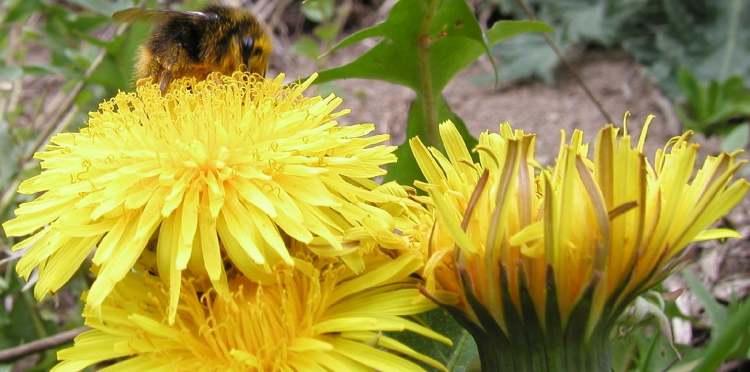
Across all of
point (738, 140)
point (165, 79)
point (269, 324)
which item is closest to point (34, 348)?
point (165, 79)

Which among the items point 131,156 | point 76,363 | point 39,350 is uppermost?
point 131,156

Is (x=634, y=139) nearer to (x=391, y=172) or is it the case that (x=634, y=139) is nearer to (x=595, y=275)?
(x=391, y=172)

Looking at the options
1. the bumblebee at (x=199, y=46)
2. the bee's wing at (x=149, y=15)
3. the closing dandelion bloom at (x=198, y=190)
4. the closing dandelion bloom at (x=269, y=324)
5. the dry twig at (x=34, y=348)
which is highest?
the bee's wing at (x=149, y=15)

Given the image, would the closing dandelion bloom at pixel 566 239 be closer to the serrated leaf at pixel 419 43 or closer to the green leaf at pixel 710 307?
the serrated leaf at pixel 419 43

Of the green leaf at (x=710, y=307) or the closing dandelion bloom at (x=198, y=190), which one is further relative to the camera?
the green leaf at (x=710, y=307)

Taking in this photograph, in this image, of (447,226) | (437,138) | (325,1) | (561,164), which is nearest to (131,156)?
(447,226)

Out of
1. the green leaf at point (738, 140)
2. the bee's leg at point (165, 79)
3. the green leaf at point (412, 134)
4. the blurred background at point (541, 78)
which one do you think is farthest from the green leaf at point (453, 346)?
the green leaf at point (738, 140)

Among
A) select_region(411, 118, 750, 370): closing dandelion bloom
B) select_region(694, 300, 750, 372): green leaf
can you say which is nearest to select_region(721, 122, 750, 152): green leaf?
select_region(411, 118, 750, 370): closing dandelion bloom
